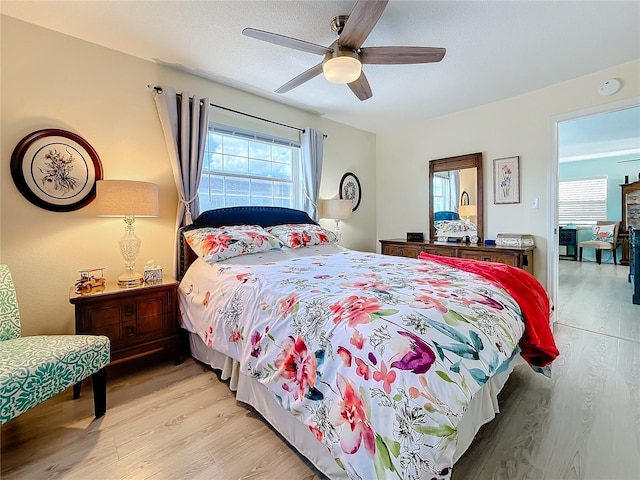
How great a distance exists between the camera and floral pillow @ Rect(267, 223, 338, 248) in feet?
9.65

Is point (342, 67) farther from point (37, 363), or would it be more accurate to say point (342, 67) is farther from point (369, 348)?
point (37, 363)

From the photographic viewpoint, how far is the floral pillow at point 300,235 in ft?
9.65

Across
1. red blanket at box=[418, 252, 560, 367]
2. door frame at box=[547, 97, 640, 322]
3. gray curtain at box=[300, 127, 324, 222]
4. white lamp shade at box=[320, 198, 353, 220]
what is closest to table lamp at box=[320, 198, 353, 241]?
white lamp shade at box=[320, 198, 353, 220]

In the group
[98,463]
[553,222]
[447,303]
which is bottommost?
[98,463]

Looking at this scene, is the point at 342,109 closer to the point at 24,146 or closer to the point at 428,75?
the point at 428,75

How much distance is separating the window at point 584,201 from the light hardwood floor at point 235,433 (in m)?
6.81

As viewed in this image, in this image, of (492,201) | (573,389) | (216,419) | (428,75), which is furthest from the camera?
(492,201)

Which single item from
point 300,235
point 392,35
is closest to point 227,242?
point 300,235

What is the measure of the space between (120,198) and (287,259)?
53.3 inches

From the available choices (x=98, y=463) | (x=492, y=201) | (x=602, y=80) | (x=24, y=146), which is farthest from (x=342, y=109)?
(x=98, y=463)

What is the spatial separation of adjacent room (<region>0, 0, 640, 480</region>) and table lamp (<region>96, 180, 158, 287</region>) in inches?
0.7

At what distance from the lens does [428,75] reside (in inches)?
115

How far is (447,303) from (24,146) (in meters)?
2.97

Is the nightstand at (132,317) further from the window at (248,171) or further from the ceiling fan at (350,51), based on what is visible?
the ceiling fan at (350,51)
